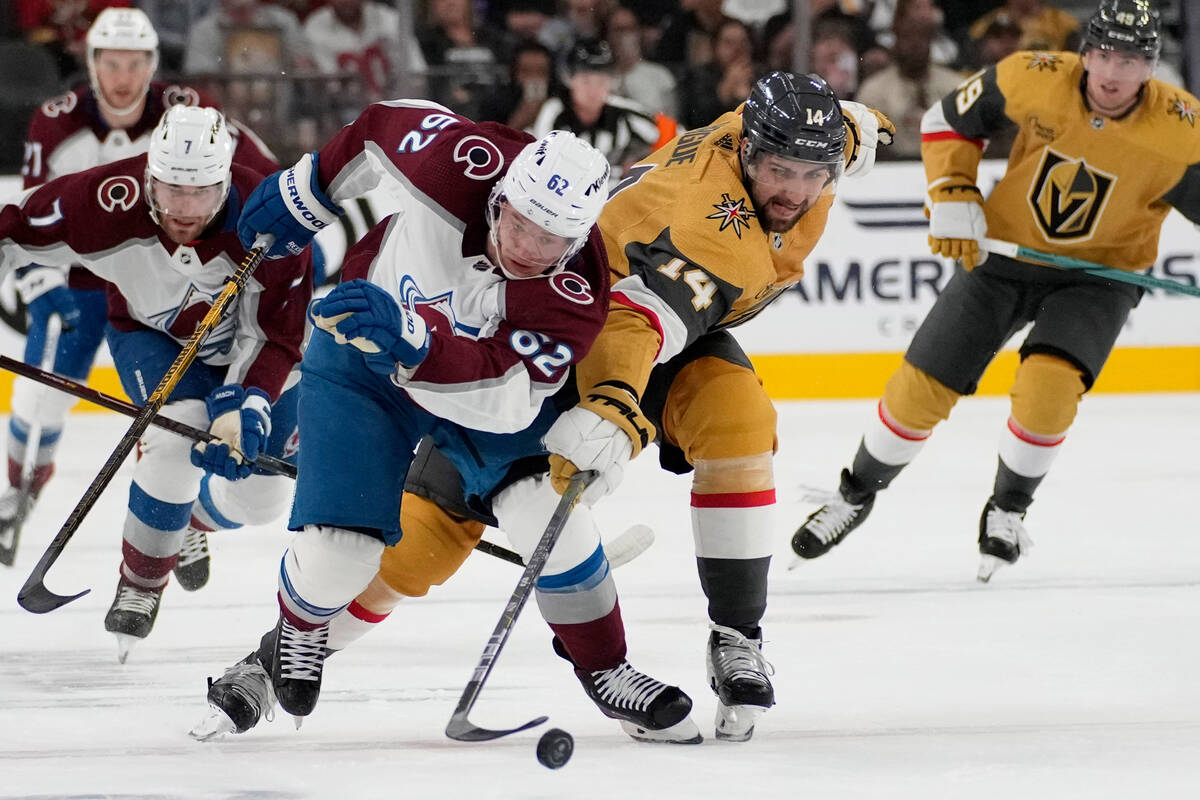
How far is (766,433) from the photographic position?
265 cm

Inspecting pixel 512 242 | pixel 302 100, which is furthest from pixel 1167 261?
pixel 512 242

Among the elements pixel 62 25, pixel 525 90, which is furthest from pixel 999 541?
pixel 62 25

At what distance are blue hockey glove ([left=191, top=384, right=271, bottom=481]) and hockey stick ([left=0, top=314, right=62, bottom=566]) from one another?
1.14 m

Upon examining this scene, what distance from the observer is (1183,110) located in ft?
12.5

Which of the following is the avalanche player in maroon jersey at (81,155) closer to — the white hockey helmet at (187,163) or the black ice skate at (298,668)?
the white hockey helmet at (187,163)

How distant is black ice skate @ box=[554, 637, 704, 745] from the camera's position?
8.17ft

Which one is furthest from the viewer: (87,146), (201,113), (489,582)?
(87,146)

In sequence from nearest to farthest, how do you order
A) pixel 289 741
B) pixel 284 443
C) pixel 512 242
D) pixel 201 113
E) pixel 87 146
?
pixel 512 242 → pixel 289 741 → pixel 201 113 → pixel 284 443 → pixel 87 146

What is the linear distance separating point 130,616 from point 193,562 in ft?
1.60

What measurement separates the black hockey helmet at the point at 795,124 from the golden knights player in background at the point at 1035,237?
1239mm

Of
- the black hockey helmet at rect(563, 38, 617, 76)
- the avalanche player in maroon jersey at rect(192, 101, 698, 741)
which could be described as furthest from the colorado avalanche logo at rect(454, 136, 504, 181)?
the black hockey helmet at rect(563, 38, 617, 76)

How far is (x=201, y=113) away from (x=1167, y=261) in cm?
404

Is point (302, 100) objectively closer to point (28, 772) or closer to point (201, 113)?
point (201, 113)

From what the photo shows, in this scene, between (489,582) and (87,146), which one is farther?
(87,146)
